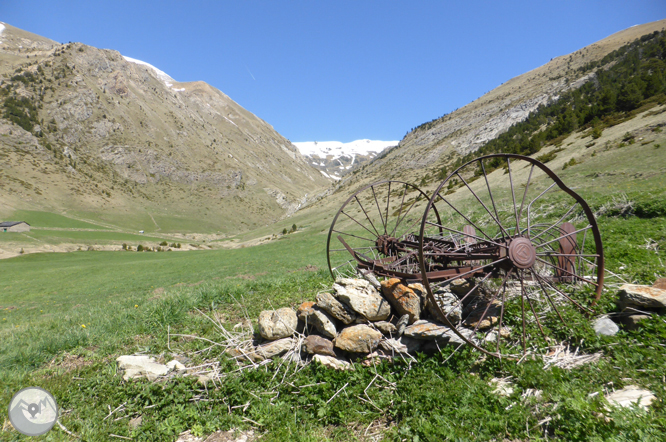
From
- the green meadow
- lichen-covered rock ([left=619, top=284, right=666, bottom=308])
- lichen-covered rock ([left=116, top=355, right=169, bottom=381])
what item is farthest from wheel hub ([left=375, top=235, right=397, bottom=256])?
lichen-covered rock ([left=116, top=355, right=169, bottom=381])

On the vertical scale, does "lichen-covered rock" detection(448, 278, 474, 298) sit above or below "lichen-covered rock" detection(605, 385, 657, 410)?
above

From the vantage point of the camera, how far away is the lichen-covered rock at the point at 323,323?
21.5 ft

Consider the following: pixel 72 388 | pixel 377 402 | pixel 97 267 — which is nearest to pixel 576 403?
pixel 377 402

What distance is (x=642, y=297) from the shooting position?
516 cm

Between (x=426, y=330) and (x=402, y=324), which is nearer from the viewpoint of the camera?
(x=426, y=330)

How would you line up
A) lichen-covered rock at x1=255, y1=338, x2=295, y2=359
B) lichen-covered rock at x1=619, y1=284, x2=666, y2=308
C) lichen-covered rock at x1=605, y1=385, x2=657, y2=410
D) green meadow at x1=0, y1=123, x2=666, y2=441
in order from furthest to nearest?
lichen-covered rock at x1=255, y1=338, x2=295, y2=359
lichen-covered rock at x1=619, y1=284, x2=666, y2=308
green meadow at x1=0, y1=123, x2=666, y2=441
lichen-covered rock at x1=605, y1=385, x2=657, y2=410

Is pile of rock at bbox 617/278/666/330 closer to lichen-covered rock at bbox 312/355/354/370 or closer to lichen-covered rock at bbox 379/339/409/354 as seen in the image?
lichen-covered rock at bbox 379/339/409/354

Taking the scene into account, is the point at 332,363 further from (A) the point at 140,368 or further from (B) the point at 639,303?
(B) the point at 639,303

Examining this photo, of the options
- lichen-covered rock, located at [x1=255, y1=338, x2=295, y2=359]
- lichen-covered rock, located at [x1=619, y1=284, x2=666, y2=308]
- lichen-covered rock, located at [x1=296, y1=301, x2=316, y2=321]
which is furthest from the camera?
lichen-covered rock, located at [x1=296, y1=301, x2=316, y2=321]

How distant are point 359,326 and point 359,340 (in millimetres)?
342

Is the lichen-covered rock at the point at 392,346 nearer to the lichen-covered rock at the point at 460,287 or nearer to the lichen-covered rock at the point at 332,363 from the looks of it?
the lichen-covered rock at the point at 332,363

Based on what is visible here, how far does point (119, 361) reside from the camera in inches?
246

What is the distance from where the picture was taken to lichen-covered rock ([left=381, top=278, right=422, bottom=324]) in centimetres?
640

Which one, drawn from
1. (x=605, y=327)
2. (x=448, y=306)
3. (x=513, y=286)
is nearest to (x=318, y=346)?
(x=448, y=306)
